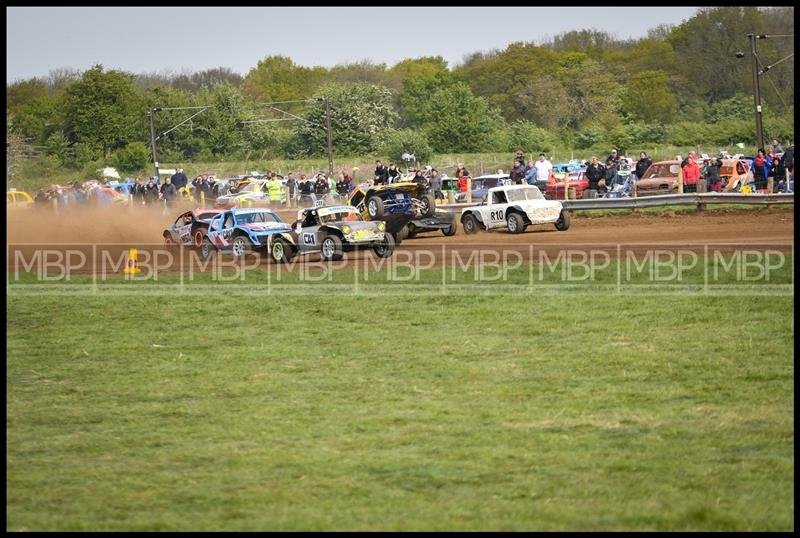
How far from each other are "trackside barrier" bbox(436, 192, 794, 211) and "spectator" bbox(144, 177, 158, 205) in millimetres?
16617

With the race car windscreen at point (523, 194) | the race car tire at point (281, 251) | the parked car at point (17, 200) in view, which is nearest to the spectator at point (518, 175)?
the race car windscreen at point (523, 194)

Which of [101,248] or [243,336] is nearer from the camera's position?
[243,336]

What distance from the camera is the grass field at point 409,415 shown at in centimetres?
787

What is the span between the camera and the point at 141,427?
34.7 ft

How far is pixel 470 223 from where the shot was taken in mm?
28281

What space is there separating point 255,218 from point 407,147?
4569 centimetres

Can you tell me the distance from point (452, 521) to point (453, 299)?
10.5m

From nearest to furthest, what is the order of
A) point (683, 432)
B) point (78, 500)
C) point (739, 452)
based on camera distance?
point (78, 500) < point (739, 452) < point (683, 432)

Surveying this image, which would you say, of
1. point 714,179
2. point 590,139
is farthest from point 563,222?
point 590,139

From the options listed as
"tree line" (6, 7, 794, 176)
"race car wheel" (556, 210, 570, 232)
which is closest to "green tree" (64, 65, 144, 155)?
"tree line" (6, 7, 794, 176)

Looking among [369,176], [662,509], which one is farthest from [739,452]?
[369,176]

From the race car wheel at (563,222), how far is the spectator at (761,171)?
688cm

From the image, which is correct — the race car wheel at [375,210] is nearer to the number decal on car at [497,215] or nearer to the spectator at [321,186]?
the number decal on car at [497,215]

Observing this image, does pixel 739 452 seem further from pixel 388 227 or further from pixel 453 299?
pixel 388 227
